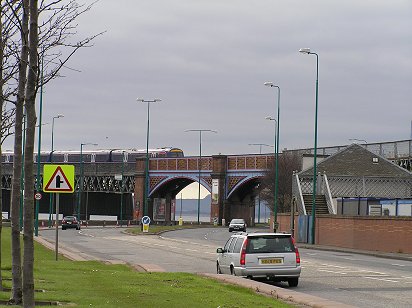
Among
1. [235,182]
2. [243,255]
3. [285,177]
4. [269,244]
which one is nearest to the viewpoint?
[243,255]

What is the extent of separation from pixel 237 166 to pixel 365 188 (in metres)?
44.2

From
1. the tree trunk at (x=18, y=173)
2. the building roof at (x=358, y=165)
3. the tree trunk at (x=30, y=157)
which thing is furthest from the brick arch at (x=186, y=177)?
the tree trunk at (x=30, y=157)

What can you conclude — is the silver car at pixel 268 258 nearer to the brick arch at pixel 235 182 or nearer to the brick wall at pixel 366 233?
the brick wall at pixel 366 233

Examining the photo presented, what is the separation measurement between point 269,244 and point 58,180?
608cm

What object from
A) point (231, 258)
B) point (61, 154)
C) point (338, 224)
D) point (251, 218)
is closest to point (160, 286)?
point (231, 258)

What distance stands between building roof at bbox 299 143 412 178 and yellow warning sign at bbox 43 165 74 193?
137 feet

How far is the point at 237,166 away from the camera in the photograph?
11044cm

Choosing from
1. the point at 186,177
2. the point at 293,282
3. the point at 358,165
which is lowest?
the point at 293,282

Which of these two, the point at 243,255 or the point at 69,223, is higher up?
the point at 243,255

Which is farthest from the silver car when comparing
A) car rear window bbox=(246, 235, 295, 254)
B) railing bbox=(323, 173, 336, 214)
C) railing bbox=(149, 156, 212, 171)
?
railing bbox=(149, 156, 212, 171)

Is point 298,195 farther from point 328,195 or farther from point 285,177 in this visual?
point 285,177

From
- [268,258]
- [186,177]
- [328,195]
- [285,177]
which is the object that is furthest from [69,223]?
[268,258]

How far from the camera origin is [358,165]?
69500 millimetres

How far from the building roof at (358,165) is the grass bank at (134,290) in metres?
44.0
